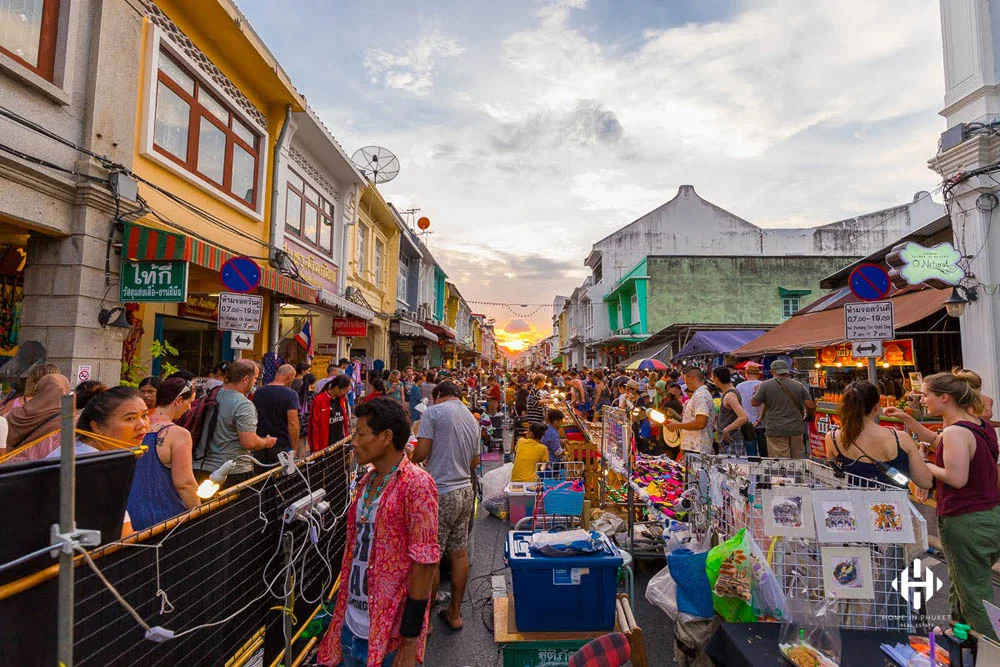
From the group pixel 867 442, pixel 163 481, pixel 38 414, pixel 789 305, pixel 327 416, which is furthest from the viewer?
pixel 789 305

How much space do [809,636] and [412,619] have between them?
6.26ft

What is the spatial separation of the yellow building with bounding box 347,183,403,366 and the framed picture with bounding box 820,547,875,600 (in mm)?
13621

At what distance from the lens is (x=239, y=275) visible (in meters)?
6.20

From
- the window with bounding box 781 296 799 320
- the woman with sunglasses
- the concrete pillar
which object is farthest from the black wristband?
the window with bounding box 781 296 799 320

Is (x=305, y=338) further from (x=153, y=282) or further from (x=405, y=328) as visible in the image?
(x=405, y=328)

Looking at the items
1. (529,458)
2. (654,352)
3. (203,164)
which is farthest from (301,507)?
(654,352)

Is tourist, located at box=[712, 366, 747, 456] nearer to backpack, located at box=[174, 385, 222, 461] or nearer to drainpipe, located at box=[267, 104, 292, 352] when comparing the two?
backpack, located at box=[174, 385, 222, 461]

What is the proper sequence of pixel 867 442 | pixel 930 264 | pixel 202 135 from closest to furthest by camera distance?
pixel 867 442 < pixel 930 264 < pixel 202 135

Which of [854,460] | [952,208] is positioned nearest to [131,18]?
[854,460]

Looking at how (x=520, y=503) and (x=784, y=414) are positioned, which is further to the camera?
(x=784, y=414)

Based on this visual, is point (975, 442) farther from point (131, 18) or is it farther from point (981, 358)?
point (131, 18)

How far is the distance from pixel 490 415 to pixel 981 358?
406 inches

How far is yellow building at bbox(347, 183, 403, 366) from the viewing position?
15922 millimetres

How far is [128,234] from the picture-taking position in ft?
20.5
